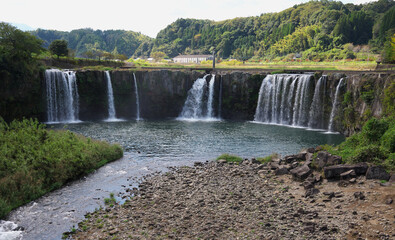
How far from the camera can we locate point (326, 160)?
17672mm

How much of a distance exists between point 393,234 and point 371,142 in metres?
9.27

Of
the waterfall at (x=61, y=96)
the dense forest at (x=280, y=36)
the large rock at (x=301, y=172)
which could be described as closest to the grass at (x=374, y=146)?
the large rock at (x=301, y=172)

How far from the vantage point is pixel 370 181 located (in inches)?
580

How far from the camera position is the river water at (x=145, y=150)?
1492cm

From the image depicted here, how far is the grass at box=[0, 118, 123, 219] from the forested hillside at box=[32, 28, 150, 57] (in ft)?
490

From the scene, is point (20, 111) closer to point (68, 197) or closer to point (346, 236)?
point (68, 197)

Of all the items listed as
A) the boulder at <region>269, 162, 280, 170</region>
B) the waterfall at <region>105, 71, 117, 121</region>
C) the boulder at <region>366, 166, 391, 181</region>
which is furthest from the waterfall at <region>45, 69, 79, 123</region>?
the boulder at <region>366, 166, 391, 181</region>

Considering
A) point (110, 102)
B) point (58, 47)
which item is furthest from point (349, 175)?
point (58, 47)

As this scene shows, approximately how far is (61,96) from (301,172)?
35838 millimetres

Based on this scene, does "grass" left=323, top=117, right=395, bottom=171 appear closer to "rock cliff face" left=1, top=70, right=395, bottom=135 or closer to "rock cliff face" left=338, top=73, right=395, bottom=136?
"rock cliff face" left=338, top=73, right=395, bottom=136

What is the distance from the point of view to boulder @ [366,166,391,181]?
1476 centimetres

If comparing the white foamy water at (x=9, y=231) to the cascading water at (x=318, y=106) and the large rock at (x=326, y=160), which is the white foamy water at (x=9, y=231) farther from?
the cascading water at (x=318, y=106)

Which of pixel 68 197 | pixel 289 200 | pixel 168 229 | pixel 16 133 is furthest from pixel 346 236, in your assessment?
pixel 16 133

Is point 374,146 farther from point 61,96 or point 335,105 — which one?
point 61,96
